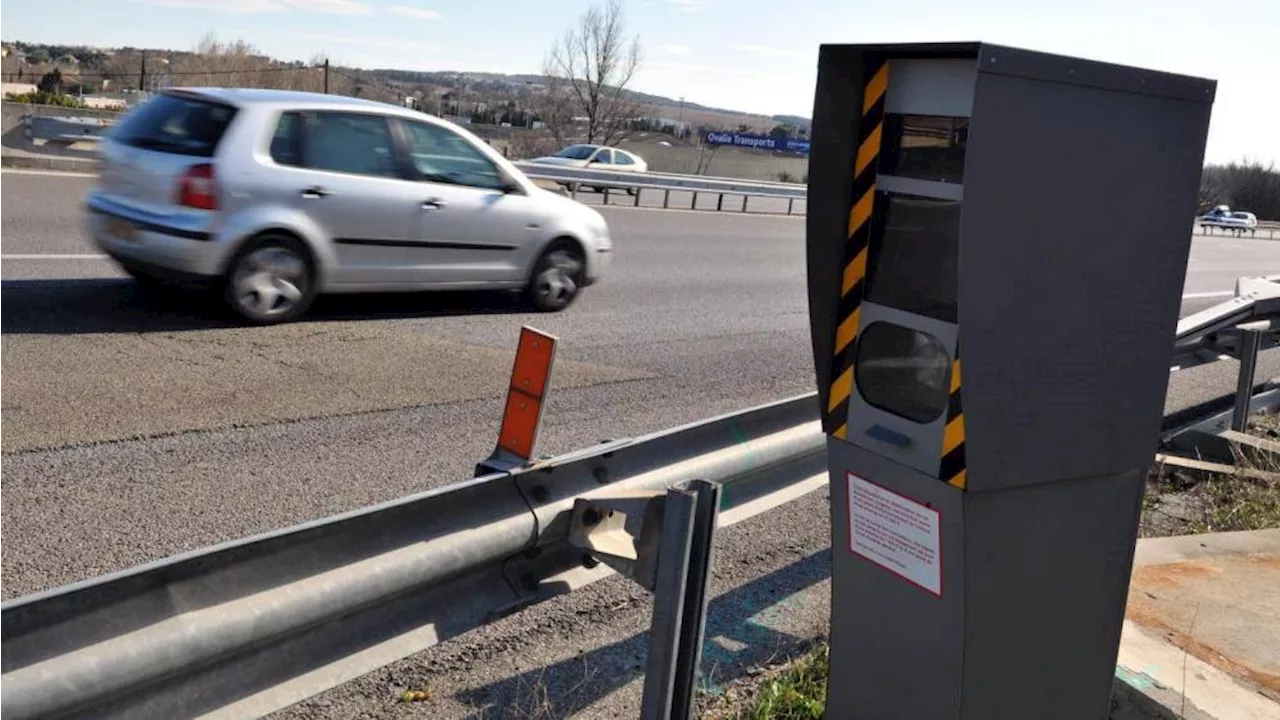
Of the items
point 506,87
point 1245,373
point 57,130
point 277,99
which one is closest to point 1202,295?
point 1245,373

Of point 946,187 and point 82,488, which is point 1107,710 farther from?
point 82,488

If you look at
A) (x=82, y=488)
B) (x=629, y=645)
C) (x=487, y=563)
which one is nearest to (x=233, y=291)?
(x=82, y=488)

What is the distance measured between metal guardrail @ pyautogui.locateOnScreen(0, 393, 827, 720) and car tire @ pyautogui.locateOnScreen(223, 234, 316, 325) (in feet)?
18.4

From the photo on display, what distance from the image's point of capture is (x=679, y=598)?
9.38 feet

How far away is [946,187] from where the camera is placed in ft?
8.70

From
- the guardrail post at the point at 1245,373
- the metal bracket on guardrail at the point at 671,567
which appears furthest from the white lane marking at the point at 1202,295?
the metal bracket on guardrail at the point at 671,567

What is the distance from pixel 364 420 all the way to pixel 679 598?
4.04 m

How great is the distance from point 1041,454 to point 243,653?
182 cm

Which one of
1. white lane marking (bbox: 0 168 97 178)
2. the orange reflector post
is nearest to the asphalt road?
the orange reflector post

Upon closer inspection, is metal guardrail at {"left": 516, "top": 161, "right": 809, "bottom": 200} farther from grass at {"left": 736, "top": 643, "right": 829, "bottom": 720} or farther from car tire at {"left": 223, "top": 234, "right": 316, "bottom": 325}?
grass at {"left": 736, "top": 643, "right": 829, "bottom": 720}

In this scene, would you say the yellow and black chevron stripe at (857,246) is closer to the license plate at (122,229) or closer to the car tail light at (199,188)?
the car tail light at (199,188)

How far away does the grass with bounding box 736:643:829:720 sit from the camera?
3654 millimetres

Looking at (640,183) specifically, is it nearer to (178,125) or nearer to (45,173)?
(45,173)

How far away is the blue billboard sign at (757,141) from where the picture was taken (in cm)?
5625
